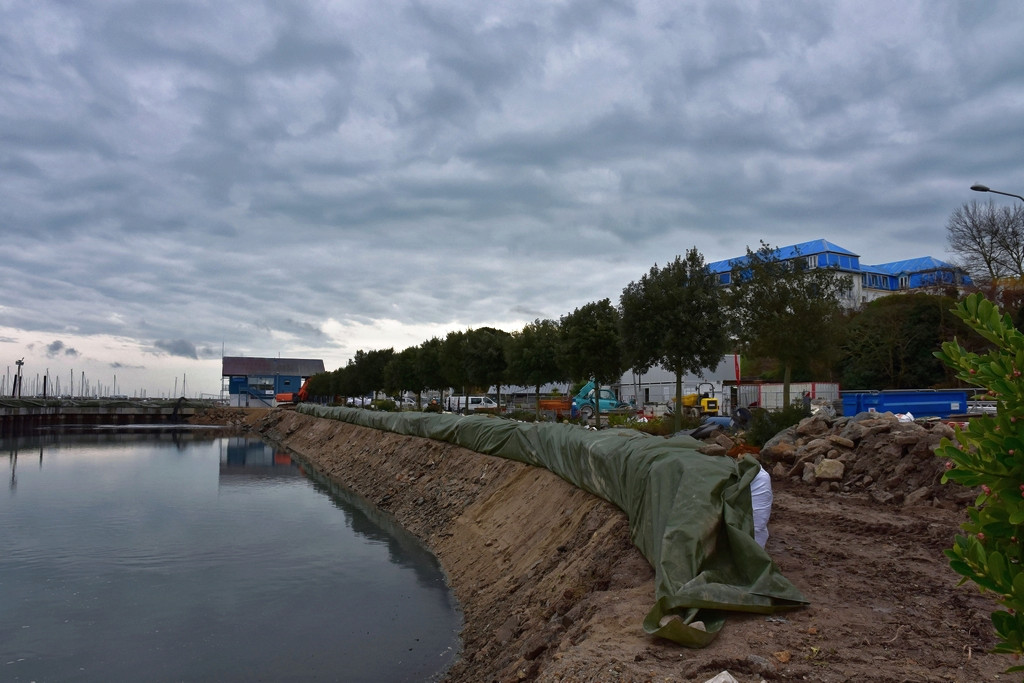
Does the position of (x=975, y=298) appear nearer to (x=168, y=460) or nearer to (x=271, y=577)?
(x=271, y=577)

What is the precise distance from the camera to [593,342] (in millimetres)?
29312

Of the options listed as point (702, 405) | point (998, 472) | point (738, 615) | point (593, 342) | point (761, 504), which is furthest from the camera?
point (702, 405)

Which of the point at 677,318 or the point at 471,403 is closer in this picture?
the point at 677,318

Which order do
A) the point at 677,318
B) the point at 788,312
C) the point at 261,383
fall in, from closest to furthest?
1. the point at 677,318
2. the point at 788,312
3. the point at 261,383

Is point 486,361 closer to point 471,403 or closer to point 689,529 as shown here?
point 471,403

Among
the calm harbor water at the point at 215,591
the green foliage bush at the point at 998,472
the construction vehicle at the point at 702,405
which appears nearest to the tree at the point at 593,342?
the construction vehicle at the point at 702,405

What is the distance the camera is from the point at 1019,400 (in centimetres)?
268

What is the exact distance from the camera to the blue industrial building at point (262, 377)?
11857 cm

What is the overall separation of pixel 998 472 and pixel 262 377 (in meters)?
133

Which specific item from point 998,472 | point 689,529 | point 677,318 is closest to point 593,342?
point 677,318

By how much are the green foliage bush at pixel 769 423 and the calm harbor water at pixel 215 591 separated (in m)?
8.10

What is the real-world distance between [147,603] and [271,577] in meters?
2.52

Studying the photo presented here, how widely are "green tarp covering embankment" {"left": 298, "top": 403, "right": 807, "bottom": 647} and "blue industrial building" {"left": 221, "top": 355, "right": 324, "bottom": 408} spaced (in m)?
112

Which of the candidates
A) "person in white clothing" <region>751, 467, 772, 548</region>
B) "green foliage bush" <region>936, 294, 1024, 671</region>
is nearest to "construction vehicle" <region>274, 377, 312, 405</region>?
"person in white clothing" <region>751, 467, 772, 548</region>
